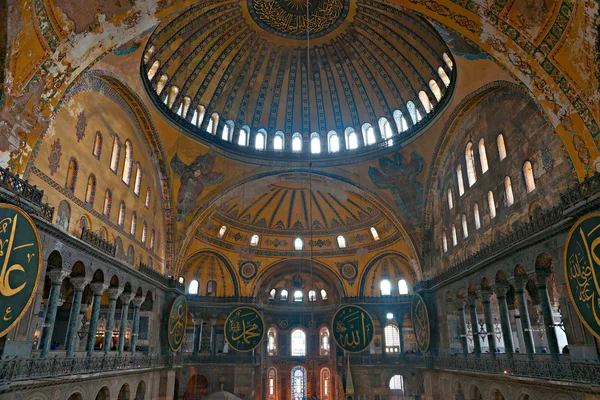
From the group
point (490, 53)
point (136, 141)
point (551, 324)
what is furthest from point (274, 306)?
point (490, 53)

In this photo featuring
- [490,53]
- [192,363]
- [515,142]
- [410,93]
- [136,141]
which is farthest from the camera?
[192,363]

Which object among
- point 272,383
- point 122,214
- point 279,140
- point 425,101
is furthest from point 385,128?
point 272,383

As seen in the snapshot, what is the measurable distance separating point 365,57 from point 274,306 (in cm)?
1743

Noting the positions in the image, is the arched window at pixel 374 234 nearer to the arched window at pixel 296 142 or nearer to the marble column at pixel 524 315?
the arched window at pixel 296 142

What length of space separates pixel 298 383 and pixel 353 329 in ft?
53.2

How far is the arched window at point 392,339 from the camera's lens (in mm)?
26859

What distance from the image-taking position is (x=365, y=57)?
19734 mm

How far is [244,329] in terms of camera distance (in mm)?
17109

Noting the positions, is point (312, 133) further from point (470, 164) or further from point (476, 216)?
point (476, 216)

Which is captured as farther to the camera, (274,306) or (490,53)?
(274,306)

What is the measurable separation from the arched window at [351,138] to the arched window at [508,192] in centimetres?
935

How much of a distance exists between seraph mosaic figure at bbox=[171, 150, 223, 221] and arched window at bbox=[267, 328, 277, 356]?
12.3m

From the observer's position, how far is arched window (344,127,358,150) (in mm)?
22094

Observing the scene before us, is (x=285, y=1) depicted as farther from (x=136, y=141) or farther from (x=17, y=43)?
(x=17, y=43)
